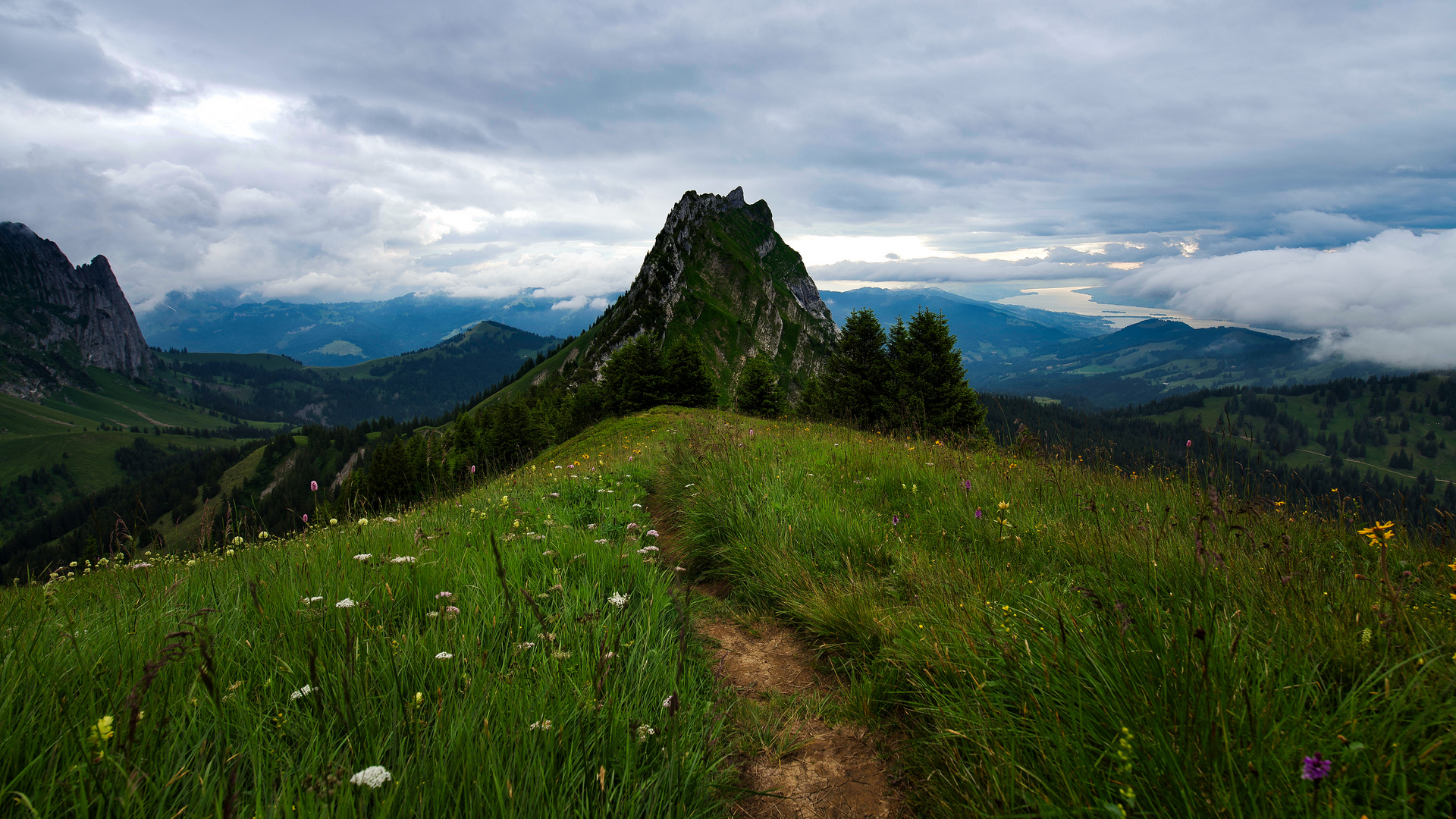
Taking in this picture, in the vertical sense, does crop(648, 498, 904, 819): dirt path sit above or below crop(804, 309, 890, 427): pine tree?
below

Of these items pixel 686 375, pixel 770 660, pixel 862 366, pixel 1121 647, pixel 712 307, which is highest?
pixel 712 307

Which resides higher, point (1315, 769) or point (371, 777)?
point (1315, 769)

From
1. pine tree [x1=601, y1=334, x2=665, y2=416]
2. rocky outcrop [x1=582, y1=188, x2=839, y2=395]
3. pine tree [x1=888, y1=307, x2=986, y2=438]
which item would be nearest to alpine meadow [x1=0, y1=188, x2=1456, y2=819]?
pine tree [x1=888, y1=307, x2=986, y2=438]

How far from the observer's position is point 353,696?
218cm

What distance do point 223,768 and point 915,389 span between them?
112 ft

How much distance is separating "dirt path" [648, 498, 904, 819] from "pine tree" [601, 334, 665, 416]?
46908 millimetres

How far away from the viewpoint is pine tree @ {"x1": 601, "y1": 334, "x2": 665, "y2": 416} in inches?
2012

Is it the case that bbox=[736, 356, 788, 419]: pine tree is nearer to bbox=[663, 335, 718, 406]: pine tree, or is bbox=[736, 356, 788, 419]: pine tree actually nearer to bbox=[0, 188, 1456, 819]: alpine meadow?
bbox=[663, 335, 718, 406]: pine tree

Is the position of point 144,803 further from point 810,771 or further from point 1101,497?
point 1101,497

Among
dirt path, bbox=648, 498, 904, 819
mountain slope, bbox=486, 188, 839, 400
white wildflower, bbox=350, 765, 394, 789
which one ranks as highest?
mountain slope, bbox=486, 188, 839, 400

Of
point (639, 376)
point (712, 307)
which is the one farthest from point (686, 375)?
point (712, 307)

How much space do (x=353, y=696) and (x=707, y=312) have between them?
148098 mm

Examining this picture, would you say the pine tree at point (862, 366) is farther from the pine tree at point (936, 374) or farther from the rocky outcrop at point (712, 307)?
the rocky outcrop at point (712, 307)

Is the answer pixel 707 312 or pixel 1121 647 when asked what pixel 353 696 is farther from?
pixel 707 312
